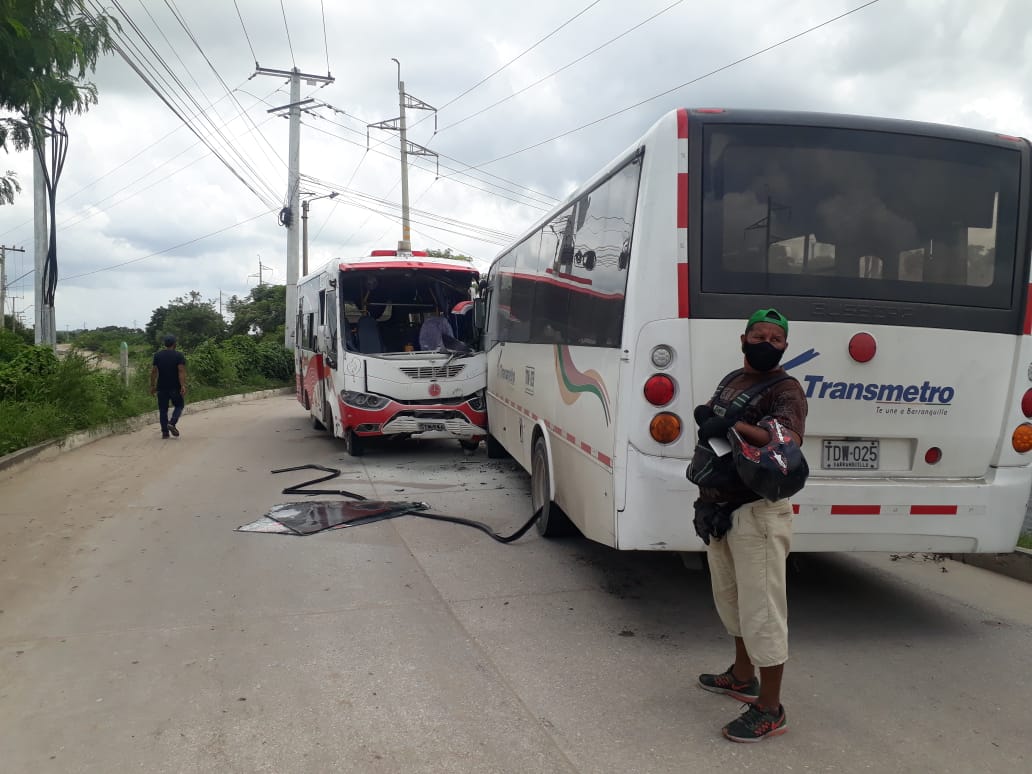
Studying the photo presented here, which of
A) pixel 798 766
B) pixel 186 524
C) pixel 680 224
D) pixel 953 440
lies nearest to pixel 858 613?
pixel 953 440

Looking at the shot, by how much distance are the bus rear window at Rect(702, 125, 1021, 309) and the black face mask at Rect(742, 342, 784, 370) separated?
3.60 ft

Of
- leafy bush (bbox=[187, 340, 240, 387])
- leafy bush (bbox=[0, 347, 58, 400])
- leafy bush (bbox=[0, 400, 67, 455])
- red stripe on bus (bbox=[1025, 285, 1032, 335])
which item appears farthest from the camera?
leafy bush (bbox=[187, 340, 240, 387])

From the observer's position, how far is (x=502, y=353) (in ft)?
33.9

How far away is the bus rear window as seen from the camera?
4746 mm

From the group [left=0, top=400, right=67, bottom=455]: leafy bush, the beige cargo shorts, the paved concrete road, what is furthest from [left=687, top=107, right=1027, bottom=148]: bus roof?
[left=0, top=400, right=67, bottom=455]: leafy bush

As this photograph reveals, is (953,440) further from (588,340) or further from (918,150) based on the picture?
(588,340)

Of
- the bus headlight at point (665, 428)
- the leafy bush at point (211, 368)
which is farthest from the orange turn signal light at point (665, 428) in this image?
the leafy bush at point (211, 368)

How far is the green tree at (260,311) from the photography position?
46906 mm

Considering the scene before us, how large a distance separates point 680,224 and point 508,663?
2.59 meters

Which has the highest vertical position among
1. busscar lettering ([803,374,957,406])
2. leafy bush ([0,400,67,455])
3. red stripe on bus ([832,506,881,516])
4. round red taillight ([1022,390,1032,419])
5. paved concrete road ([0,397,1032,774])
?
busscar lettering ([803,374,957,406])

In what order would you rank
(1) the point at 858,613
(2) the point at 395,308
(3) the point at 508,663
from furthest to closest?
1. (2) the point at 395,308
2. (1) the point at 858,613
3. (3) the point at 508,663

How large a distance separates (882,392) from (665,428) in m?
1.28

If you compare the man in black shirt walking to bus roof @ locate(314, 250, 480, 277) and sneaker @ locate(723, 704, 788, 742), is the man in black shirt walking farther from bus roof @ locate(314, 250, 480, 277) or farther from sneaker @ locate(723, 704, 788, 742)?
sneaker @ locate(723, 704, 788, 742)

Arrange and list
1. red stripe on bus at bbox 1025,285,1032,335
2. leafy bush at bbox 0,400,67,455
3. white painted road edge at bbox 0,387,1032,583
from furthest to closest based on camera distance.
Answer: leafy bush at bbox 0,400,67,455, white painted road edge at bbox 0,387,1032,583, red stripe on bus at bbox 1025,285,1032,335
